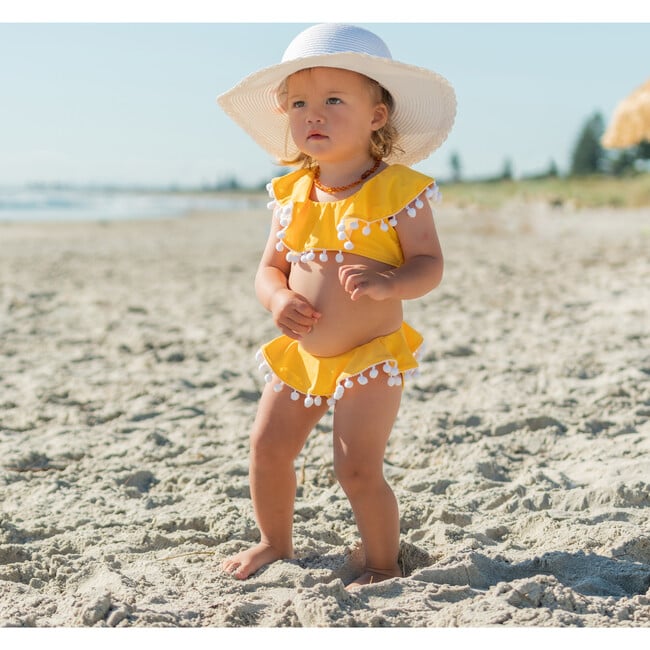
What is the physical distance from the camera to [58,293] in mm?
7555

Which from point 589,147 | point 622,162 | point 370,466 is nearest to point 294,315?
point 370,466

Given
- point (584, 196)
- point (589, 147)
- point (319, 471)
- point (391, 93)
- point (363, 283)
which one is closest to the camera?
point (363, 283)

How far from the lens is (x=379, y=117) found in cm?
257

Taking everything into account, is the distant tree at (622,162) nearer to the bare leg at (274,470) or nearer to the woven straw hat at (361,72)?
the woven straw hat at (361,72)

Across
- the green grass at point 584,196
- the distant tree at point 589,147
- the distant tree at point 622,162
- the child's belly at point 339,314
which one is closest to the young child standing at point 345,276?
the child's belly at point 339,314

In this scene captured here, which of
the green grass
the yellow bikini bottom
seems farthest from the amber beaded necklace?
the green grass

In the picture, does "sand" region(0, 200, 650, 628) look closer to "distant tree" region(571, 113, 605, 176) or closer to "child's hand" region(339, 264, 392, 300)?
"child's hand" region(339, 264, 392, 300)

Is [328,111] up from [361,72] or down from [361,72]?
down

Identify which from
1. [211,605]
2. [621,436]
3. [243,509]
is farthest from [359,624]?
[621,436]

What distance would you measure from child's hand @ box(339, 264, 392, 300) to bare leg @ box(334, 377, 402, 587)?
257 mm

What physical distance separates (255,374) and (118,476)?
1.51 m

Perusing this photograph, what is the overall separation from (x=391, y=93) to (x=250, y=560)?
145cm

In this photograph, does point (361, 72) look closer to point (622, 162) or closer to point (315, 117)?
point (315, 117)

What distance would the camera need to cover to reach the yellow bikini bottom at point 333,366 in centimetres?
242
